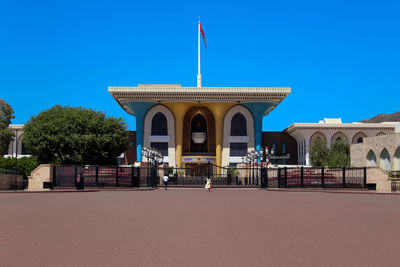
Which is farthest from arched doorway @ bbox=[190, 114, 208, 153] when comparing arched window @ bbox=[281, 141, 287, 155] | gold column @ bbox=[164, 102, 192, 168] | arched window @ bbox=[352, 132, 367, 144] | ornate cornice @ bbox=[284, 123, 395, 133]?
arched window @ bbox=[352, 132, 367, 144]

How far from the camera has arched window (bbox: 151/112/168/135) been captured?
229 ft

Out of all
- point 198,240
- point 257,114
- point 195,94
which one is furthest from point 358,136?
point 198,240

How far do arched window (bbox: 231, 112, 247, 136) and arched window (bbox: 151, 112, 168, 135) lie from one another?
33.2 ft

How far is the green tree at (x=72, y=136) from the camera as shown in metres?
44.8

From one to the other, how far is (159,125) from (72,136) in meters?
26.3

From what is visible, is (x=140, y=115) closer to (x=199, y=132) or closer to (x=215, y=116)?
(x=199, y=132)

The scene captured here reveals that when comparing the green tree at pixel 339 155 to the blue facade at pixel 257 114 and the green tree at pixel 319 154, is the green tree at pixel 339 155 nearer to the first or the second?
the green tree at pixel 319 154

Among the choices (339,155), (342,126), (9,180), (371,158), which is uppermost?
(342,126)

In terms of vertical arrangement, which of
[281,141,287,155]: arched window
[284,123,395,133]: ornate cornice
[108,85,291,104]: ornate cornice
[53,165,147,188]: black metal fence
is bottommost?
[53,165,147,188]: black metal fence

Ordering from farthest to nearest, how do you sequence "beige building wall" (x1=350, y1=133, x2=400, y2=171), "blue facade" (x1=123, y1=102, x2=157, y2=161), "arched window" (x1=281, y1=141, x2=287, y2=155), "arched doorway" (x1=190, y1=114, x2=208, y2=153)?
"arched window" (x1=281, y1=141, x2=287, y2=155), "arched doorway" (x1=190, y1=114, x2=208, y2=153), "blue facade" (x1=123, y1=102, x2=157, y2=161), "beige building wall" (x1=350, y1=133, x2=400, y2=171)

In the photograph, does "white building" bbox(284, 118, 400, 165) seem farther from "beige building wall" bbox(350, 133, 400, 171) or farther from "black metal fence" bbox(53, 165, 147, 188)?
"black metal fence" bbox(53, 165, 147, 188)

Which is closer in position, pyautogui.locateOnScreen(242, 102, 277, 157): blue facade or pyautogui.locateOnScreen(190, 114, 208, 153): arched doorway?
pyautogui.locateOnScreen(242, 102, 277, 157): blue facade

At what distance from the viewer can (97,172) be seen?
28969 mm

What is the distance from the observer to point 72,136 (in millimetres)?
44375
